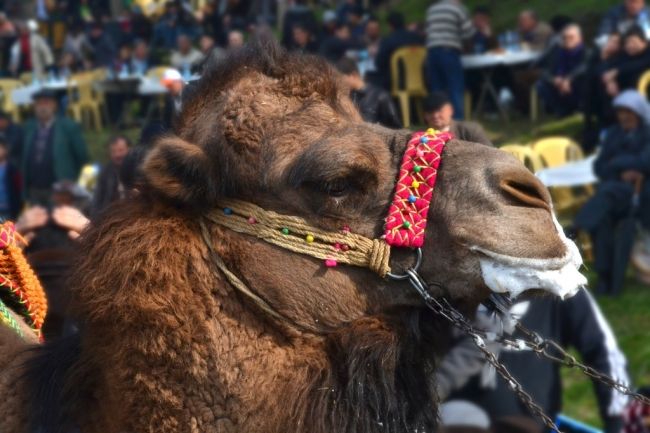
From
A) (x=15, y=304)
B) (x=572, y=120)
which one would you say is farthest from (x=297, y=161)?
(x=572, y=120)

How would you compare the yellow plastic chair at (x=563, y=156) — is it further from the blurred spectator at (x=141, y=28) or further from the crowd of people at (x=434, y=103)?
the blurred spectator at (x=141, y=28)

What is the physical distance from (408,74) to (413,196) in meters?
15.0

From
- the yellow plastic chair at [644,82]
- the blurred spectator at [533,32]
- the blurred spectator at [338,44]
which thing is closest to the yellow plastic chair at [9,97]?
the blurred spectator at [338,44]

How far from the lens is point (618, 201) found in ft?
34.8

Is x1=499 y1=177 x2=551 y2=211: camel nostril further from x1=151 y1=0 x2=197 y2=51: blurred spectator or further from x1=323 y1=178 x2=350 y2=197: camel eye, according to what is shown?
x1=151 y1=0 x2=197 y2=51: blurred spectator

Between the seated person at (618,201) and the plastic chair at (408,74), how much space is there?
23.7 feet

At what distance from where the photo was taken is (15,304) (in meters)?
4.16

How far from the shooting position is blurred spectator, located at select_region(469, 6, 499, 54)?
59.9ft

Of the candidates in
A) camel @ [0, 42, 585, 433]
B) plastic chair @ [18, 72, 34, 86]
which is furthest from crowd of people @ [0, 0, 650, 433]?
plastic chair @ [18, 72, 34, 86]

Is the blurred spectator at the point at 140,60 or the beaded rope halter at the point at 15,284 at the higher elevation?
the beaded rope halter at the point at 15,284

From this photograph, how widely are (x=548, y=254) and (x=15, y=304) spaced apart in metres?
1.91

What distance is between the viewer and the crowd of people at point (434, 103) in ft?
20.8

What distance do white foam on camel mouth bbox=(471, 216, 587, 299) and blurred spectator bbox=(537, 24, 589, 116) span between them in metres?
13.2

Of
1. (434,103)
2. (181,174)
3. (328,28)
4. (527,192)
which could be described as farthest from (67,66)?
(527,192)
